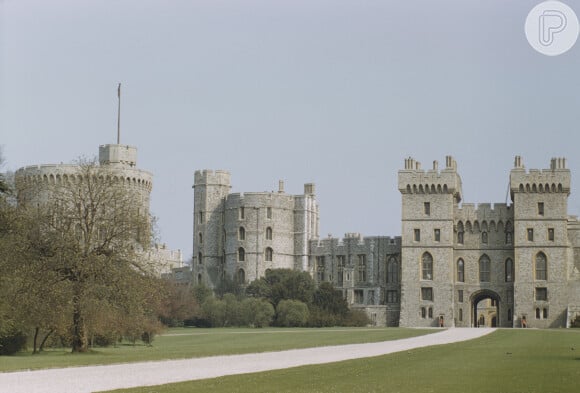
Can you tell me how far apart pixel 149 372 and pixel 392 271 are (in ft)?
222

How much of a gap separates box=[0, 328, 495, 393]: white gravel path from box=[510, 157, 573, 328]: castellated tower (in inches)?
1946

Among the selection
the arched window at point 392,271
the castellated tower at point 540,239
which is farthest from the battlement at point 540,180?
the arched window at point 392,271

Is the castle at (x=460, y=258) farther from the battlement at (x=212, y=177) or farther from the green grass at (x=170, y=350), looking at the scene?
the green grass at (x=170, y=350)

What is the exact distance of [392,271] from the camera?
95812 mm

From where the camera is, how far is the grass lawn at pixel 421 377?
79.5 feet

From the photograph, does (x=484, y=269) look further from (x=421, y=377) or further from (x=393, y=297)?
(x=421, y=377)

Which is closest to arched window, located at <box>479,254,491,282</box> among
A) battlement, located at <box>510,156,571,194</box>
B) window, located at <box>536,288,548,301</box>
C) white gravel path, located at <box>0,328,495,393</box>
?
window, located at <box>536,288,548,301</box>

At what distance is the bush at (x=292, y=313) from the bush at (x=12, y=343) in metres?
41.2

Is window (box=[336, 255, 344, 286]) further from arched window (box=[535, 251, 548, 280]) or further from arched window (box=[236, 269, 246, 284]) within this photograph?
arched window (box=[535, 251, 548, 280])

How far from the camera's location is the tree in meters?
42.1

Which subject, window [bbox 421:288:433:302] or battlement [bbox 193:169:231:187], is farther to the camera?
battlement [bbox 193:169:231:187]

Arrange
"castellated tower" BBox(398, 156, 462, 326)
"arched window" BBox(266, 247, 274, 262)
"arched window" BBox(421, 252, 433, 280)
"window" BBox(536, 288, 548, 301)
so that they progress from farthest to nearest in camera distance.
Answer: "arched window" BBox(266, 247, 274, 262), "arched window" BBox(421, 252, 433, 280), "castellated tower" BBox(398, 156, 462, 326), "window" BBox(536, 288, 548, 301)

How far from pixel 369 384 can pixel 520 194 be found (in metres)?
65.2

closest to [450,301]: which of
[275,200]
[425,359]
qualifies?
[275,200]
